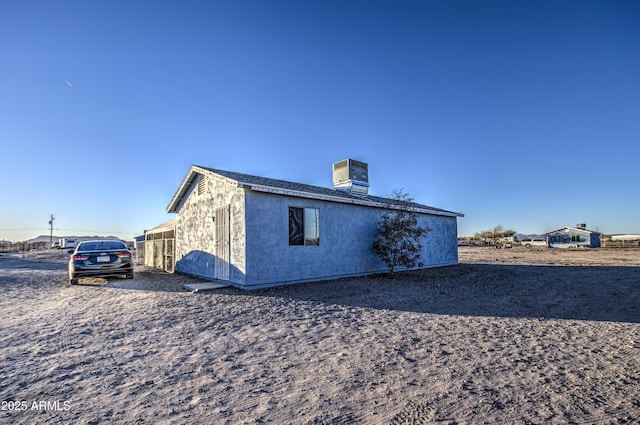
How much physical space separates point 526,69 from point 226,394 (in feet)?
45.9

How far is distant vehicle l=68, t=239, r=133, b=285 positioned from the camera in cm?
900

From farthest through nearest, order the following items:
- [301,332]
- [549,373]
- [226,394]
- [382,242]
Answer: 1. [382,242]
2. [301,332]
3. [549,373]
4. [226,394]

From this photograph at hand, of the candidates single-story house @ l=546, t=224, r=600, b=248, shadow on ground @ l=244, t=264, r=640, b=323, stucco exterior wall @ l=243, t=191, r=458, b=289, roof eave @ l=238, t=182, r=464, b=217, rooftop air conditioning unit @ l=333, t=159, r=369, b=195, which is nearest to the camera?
shadow on ground @ l=244, t=264, r=640, b=323

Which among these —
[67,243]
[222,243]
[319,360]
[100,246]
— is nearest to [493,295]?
[319,360]

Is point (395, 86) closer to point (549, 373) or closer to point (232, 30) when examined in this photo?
point (232, 30)

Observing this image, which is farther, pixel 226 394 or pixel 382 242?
pixel 382 242

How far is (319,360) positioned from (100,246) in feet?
30.7

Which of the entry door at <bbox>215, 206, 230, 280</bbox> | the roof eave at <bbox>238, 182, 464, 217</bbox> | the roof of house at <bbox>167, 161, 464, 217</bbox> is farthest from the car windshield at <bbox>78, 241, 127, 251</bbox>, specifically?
the roof eave at <bbox>238, 182, 464, 217</bbox>

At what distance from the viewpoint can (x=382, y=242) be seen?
1177cm

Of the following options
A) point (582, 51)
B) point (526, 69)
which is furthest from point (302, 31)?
point (582, 51)

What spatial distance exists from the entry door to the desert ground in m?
2.26

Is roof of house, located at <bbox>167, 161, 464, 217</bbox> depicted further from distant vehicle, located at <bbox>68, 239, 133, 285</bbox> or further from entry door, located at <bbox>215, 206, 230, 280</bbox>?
distant vehicle, located at <bbox>68, 239, 133, 285</bbox>

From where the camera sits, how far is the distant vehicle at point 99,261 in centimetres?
900

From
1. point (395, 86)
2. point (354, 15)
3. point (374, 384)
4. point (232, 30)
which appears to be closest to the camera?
point (374, 384)
